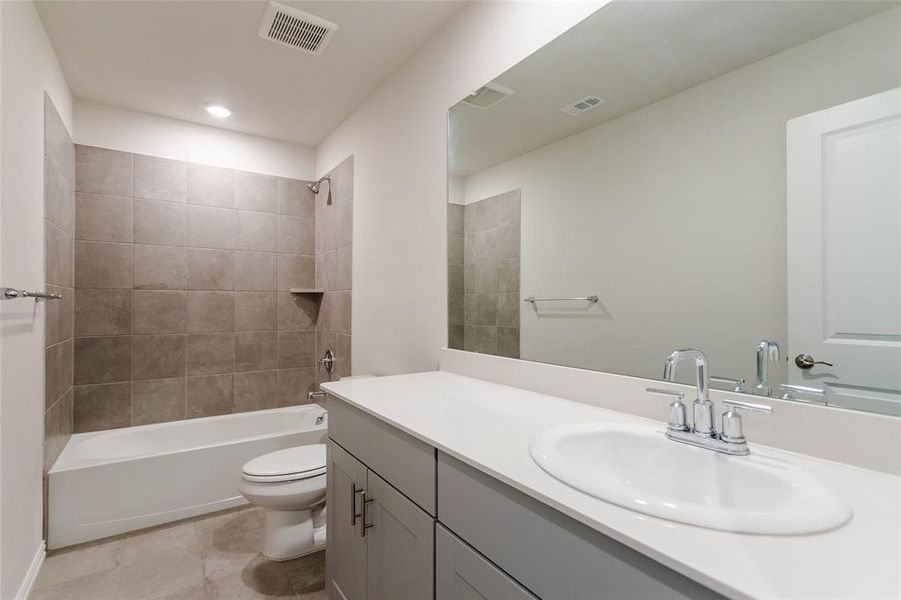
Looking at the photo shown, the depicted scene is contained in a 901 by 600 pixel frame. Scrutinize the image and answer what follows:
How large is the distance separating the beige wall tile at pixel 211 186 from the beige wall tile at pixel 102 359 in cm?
109

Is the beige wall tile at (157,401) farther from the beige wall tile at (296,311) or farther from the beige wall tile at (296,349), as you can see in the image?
the beige wall tile at (296,311)

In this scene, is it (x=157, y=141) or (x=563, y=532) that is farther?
(x=157, y=141)

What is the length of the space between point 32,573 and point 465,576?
2155mm

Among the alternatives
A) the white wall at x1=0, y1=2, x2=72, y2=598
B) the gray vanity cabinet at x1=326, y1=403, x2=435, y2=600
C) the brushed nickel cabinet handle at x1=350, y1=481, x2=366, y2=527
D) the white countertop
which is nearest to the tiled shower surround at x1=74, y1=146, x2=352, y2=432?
the white wall at x1=0, y1=2, x2=72, y2=598

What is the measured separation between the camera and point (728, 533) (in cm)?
57

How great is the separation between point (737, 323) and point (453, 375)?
3.68ft

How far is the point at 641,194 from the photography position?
1206 millimetres

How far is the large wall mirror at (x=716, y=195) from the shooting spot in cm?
81

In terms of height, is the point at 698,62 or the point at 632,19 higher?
the point at 632,19

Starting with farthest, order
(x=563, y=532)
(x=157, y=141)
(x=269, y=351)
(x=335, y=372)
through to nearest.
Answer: (x=269, y=351) < (x=335, y=372) < (x=157, y=141) < (x=563, y=532)

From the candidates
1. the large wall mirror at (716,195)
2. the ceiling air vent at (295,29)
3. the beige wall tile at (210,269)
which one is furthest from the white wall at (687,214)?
the beige wall tile at (210,269)

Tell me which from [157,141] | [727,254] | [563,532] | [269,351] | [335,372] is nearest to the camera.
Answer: [563,532]

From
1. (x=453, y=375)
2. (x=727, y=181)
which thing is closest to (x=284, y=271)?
(x=453, y=375)

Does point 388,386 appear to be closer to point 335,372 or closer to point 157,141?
point 335,372
